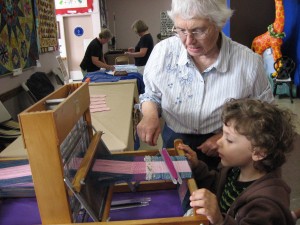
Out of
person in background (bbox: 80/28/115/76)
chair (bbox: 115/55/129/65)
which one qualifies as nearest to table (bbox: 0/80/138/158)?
person in background (bbox: 80/28/115/76)

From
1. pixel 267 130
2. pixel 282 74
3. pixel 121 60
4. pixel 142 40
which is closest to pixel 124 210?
pixel 267 130

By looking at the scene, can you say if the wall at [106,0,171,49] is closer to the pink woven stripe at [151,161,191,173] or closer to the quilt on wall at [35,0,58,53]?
the quilt on wall at [35,0,58,53]

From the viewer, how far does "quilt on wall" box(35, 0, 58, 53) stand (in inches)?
163

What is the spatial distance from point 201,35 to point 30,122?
0.82 metres

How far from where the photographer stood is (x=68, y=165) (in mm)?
810

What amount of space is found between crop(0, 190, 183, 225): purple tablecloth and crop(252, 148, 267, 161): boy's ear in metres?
0.30

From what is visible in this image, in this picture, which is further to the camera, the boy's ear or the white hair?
the white hair

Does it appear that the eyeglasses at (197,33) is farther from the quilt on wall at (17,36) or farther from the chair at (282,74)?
the chair at (282,74)

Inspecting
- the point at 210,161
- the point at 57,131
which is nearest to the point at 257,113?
the point at 210,161

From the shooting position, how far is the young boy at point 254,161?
0.89 meters

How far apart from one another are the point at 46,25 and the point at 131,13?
5.63m

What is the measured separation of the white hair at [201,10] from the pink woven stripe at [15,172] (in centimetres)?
81

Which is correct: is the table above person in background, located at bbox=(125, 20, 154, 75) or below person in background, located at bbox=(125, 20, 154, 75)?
below

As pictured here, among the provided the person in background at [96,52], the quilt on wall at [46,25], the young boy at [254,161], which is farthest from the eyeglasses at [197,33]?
the person in background at [96,52]
